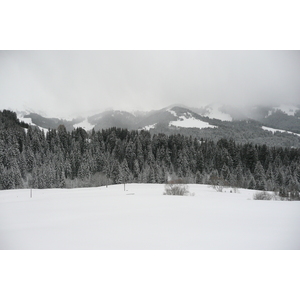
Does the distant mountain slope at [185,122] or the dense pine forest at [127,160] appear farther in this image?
the distant mountain slope at [185,122]

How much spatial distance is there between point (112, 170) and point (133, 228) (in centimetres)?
3398

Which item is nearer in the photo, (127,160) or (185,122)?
(127,160)

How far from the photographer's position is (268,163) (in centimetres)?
4050

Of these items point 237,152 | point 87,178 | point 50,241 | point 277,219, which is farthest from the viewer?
point 237,152

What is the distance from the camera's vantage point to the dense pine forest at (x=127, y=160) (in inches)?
1277

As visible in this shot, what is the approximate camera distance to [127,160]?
45562 mm

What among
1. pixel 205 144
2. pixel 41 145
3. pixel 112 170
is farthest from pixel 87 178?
pixel 205 144

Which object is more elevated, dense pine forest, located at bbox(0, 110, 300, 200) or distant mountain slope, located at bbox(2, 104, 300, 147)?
distant mountain slope, located at bbox(2, 104, 300, 147)

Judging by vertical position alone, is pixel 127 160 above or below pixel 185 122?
below

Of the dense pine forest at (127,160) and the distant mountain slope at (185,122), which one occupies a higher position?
the distant mountain slope at (185,122)

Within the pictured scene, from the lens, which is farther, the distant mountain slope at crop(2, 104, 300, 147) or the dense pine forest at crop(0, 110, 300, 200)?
the distant mountain slope at crop(2, 104, 300, 147)

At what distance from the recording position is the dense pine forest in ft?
106

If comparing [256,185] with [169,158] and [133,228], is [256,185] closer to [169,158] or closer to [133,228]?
[169,158]

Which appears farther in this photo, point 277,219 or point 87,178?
point 87,178
